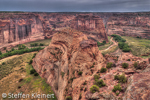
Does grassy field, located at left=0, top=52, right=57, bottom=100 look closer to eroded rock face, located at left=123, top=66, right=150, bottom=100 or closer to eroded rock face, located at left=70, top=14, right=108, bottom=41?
eroded rock face, located at left=123, top=66, right=150, bottom=100

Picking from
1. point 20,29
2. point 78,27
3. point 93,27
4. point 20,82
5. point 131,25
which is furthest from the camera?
point 131,25

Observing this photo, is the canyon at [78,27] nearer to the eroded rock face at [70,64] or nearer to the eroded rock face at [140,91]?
the eroded rock face at [70,64]

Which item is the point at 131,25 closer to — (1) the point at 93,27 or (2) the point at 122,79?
(1) the point at 93,27

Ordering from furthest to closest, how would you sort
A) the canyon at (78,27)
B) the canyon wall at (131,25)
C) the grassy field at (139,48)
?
1. the canyon wall at (131,25)
2. the canyon at (78,27)
3. the grassy field at (139,48)

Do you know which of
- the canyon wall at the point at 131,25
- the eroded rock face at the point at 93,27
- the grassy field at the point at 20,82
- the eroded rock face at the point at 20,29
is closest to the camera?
the grassy field at the point at 20,82

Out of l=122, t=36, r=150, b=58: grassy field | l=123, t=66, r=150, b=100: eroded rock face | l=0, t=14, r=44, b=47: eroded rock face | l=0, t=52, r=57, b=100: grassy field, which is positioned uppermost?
l=0, t=14, r=44, b=47: eroded rock face

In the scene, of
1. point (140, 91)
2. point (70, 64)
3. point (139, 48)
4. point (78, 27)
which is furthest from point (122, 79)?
point (78, 27)

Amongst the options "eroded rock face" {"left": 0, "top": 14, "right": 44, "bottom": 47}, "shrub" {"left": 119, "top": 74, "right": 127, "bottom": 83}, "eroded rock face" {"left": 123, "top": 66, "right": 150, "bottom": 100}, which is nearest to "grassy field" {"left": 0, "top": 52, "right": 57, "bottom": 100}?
"shrub" {"left": 119, "top": 74, "right": 127, "bottom": 83}

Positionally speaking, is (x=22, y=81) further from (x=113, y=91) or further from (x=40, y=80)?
(x=113, y=91)

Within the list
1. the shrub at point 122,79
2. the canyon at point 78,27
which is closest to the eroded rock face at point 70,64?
the shrub at point 122,79

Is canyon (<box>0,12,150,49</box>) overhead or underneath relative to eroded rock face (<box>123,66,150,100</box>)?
overhead
